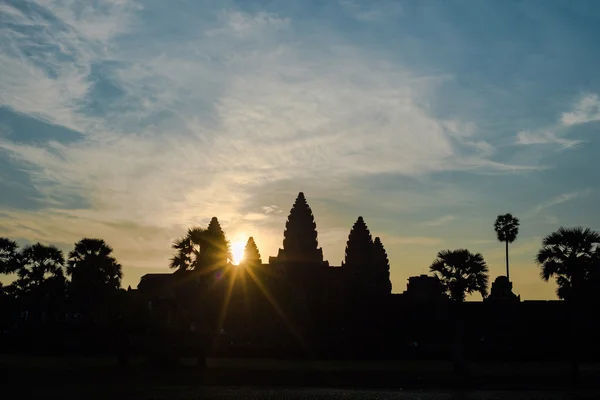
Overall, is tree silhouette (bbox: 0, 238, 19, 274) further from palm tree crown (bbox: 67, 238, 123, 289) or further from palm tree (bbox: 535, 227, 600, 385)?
palm tree (bbox: 535, 227, 600, 385)

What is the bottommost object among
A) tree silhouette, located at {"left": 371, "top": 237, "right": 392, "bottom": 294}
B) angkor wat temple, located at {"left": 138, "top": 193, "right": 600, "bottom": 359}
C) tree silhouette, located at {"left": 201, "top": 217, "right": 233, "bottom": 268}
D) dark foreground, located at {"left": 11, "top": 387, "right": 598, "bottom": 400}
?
dark foreground, located at {"left": 11, "top": 387, "right": 598, "bottom": 400}

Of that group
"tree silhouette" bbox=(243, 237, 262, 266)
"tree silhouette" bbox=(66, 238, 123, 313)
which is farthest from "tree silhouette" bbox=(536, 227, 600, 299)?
"tree silhouette" bbox=(243, 237, 262, 266)

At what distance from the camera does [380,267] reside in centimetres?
10088

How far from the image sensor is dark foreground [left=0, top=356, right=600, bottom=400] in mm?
29719

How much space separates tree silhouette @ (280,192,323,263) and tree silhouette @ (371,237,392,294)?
829cm

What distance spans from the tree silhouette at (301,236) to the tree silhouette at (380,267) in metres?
8.29

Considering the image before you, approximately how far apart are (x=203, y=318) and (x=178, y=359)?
740cm

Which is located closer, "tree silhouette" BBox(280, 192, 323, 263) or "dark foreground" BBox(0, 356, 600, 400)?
"dark foreground" BBox(0, 356, 600, 400)

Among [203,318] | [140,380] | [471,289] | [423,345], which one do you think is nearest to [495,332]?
[423,345]

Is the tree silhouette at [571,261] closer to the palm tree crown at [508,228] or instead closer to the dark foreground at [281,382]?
the dark foreground at [281,382]

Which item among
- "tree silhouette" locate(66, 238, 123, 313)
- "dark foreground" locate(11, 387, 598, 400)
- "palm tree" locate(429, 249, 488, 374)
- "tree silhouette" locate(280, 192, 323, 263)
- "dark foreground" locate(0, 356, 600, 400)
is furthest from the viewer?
"tree silhouette" locate(280, 192, 323, 263)

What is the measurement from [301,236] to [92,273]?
32588 millimetres

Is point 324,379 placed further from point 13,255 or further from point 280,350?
point 13,255

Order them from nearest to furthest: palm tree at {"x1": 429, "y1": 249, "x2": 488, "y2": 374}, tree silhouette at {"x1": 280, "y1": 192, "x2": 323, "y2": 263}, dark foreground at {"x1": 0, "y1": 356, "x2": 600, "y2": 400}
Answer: dark foreground at {"x1": 0, "y1": 356, "x2": 600, "y2": 400} < palm tree at {"x1": 429, "y1": 249, "x2": 488, "y2": 374} < tree silhouette at {"x1": 280, "y1": 192, "x2": 323, "y2": 263}
